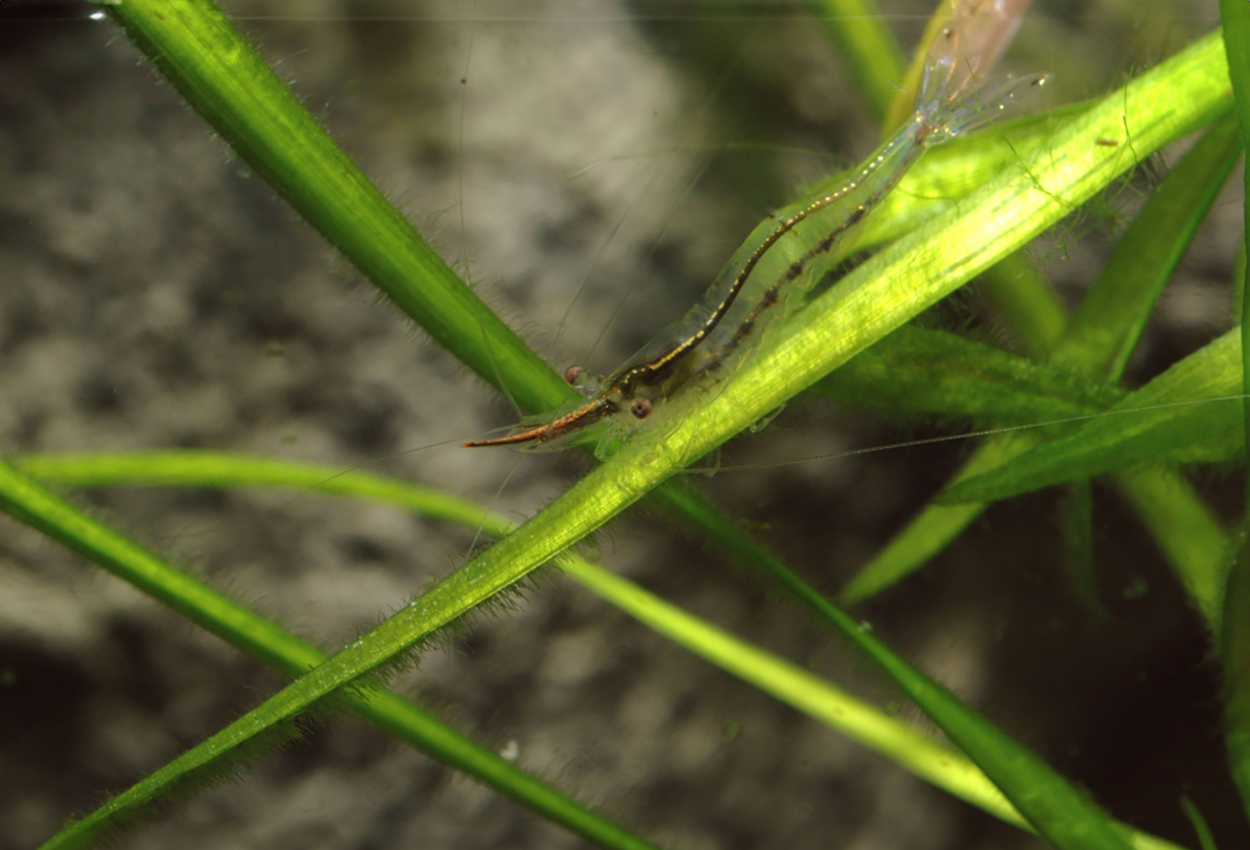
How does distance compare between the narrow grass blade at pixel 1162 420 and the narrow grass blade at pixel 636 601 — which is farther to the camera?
the narrow grass blade at pixel 636 601

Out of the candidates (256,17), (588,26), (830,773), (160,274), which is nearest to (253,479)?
(160,274)

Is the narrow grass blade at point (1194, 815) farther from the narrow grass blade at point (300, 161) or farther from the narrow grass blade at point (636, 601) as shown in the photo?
the narrow grass blade at point (300, 161)

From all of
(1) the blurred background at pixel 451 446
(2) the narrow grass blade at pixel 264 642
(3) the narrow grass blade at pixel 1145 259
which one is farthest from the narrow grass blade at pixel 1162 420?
(2) the narrow grass blade at pixel 264 642

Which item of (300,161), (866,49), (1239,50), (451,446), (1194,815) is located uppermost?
(866,49)

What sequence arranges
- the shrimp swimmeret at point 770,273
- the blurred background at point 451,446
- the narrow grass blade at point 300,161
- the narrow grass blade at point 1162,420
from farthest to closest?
1. the blurred background at point 451,446
2. the shrimp swimmeret at point 770,273
3. the narrow grass blade at point 1162,420
4. the narrow grass blade at point 300,161

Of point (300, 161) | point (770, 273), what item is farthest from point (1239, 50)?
point (300, 161)

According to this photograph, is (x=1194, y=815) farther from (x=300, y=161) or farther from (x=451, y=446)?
(x=300, y=161)

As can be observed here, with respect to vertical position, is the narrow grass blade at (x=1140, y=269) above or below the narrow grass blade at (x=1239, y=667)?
above
